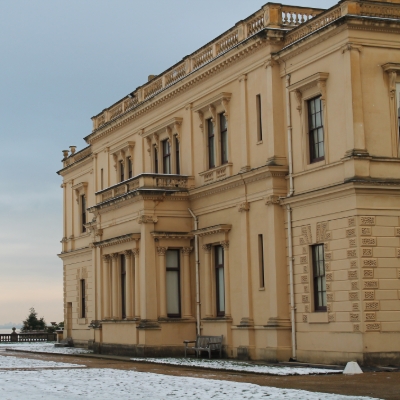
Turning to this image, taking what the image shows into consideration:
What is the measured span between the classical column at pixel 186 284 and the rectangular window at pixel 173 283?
1.48 feet

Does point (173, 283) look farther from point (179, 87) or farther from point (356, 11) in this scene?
point (356, 11)

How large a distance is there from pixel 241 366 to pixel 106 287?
1425 cm

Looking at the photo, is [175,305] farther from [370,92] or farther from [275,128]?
[370,92]

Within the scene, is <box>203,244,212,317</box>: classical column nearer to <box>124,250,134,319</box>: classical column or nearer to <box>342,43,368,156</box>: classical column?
<box>124,250,134,319</box>: classical column

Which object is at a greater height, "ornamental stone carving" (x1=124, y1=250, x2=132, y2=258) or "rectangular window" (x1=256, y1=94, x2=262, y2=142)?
"rectangular window" (x1=256, y1=94, x2=262, y2=142)

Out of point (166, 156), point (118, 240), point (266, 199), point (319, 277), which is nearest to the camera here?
point (319, 277)

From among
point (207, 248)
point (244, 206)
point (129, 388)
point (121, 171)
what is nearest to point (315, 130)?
point (244, 206)

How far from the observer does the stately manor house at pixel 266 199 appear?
27.8m

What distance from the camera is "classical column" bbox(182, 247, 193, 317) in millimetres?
37438

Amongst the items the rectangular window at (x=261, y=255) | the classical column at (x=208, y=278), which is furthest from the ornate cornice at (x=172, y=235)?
the rectangular window at (x=261, y=255)

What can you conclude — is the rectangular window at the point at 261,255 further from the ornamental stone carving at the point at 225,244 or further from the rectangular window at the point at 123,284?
the rectangular window at the point at 123,284

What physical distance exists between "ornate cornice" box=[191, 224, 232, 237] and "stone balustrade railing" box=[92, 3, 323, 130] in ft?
21.3

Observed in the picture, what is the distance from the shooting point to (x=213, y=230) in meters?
35.5

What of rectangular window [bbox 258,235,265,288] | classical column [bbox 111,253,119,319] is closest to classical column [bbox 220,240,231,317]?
rectangular window [bbox 258,235,265,288]
